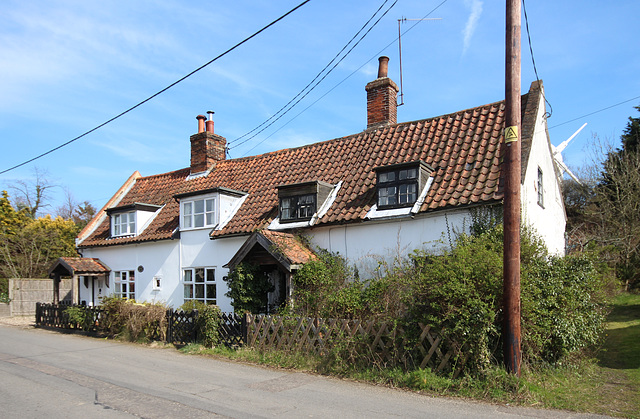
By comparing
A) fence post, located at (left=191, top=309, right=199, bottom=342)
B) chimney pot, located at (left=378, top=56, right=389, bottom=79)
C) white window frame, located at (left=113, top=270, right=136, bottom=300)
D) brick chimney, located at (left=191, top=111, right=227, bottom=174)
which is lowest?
fence post, located at (left=191, top=309, right=199, bottom=342)

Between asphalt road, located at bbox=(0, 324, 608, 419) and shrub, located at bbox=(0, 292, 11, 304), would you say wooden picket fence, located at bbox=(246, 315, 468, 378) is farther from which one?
shrub, located at bbox=(0, 292, 11, 304)

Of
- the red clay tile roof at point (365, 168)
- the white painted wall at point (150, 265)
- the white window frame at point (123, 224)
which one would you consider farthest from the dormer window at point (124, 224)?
the white painted wall at point (150, 265)

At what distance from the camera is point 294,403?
8.01m

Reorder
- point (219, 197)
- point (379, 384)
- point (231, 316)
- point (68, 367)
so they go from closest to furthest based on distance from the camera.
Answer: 1. point (379, 384)
2. point (68, 367)
3. point (231, 316)
4. point (219, 197)

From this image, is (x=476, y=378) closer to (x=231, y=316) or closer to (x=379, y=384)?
(x=379, y=384)

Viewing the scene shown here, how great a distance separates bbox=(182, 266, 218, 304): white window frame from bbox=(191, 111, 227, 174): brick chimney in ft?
19.0

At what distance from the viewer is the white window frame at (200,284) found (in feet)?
57.0

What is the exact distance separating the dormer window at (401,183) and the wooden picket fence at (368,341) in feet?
14.5

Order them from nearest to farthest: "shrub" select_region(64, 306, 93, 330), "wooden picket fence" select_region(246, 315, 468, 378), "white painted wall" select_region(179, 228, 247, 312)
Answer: "wooden picket fence" select_region(246, 315, 468, 378)
"white painted wall" select_region(179, 228, 247, 312)
"shrub" select_region(64, 306, 93, 330)

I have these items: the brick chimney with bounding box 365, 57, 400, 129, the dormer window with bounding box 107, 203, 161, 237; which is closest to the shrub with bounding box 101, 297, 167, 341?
the dormer window with bounding box 107, 203, 161, 237

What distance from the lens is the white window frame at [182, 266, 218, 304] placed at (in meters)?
17.4

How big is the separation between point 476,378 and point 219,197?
11941 millimetres

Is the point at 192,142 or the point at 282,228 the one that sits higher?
the point at 192,142

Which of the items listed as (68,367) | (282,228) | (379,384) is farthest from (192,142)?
(379,384)
